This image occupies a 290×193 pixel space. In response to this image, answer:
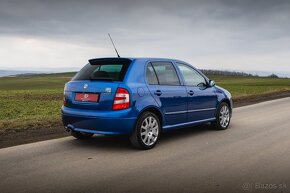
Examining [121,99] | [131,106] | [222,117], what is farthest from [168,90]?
[222,117]

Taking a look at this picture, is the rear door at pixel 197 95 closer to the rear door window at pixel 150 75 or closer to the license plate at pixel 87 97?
the rear door window at pixel 150 75

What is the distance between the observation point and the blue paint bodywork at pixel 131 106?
6.55 metres

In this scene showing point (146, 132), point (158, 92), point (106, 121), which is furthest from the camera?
point (158, 92)

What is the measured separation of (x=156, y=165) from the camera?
5805mm

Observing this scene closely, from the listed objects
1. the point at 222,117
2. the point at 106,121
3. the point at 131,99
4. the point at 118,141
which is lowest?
the point at 118,141

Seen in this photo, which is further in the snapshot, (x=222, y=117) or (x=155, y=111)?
(x=222, y=117)

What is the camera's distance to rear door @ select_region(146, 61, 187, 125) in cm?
718

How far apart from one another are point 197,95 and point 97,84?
2.46 meters

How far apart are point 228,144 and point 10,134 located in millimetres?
4746

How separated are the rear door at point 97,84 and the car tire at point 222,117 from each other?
3.11 metres

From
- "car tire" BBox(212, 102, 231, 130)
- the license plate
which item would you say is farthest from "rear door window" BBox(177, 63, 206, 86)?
the license plate

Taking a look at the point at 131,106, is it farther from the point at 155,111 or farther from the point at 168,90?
the point at 168,90

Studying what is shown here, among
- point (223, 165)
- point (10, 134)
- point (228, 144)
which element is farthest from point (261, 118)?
point (10, 134)

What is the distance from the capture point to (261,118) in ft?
37.3
